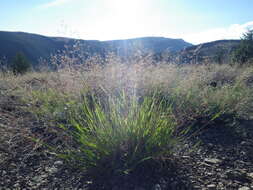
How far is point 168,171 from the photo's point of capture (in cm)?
136

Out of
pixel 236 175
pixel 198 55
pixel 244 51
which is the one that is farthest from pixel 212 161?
pixel 244 51

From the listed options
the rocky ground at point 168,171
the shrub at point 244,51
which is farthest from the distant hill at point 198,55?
the rocky ground at point 168,171

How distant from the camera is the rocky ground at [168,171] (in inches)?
48.8

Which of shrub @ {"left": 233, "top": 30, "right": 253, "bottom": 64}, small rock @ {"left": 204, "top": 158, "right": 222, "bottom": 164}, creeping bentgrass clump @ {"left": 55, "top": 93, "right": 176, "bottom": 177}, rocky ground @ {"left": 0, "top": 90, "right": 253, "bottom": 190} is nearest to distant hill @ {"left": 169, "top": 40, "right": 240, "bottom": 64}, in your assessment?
shrub @ {"left": 233, "top": 30, "right": 253, "bottom": 64}

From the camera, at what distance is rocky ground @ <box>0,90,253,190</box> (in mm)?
1239

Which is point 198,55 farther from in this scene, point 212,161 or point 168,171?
point 168,171

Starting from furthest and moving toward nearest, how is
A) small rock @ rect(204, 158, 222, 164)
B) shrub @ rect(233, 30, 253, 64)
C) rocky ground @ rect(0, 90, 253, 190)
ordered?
shrub @ rect(233, 30, 253, 64), small rock @ rect(204, 158, 222, 164), rocky ground @ rect(0, 90, 253, 190)

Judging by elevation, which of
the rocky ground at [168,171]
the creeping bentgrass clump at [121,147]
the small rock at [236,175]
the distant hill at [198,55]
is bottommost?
the rocky ground at [168,171]

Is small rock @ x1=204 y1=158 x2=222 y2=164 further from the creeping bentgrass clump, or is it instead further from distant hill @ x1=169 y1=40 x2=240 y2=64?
distant hill @ x1=169 y1=40 x2=240 y2=64

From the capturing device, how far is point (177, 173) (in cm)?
134

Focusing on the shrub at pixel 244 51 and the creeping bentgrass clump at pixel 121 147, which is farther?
the shrub at pixel 244 51

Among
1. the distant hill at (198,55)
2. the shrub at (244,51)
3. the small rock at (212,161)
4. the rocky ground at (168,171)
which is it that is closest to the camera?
the rocky ground at (168,171)

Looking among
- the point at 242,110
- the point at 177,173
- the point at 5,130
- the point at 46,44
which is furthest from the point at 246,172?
the point at 46,44

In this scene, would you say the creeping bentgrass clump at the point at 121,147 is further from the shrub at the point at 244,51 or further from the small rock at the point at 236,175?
the shrub at the point at 244,51
